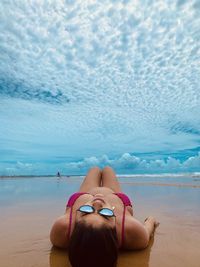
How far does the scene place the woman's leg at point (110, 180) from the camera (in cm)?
532

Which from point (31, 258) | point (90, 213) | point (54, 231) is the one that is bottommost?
point (31, 258)

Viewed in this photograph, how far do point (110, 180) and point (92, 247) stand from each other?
303cm

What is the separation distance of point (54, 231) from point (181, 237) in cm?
182

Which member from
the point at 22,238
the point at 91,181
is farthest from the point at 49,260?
the point at 91,181

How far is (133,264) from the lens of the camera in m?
2.93

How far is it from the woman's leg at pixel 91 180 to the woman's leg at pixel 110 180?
11cm

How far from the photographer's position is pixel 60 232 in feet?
10.8

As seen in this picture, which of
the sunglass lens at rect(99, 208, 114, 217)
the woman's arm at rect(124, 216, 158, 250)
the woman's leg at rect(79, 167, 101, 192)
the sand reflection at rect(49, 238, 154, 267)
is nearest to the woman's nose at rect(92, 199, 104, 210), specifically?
the sunglass lens at rect(99, 208, 114, 217)

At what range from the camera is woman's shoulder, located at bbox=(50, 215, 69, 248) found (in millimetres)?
3234

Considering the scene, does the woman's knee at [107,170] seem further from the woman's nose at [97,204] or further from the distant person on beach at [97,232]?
the woman's nose at [97,204]

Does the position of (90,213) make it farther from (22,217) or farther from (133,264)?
(22,217)

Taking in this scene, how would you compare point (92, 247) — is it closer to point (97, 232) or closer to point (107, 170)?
point (97, 232)

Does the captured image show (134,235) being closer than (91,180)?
Yes

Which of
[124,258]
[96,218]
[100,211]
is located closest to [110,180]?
[124,258]
